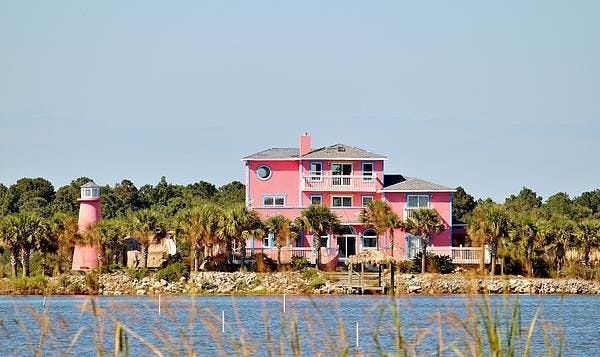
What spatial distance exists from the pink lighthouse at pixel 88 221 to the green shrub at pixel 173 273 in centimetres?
464

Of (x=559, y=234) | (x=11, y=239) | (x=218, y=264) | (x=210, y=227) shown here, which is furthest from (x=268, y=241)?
(x=559, y=234)

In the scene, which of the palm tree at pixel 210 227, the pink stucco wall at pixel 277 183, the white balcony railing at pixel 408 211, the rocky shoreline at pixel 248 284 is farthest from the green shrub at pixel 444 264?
the palm tree at pixel 210 227

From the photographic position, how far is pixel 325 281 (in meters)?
53.9

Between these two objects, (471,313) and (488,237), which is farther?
(488,237)

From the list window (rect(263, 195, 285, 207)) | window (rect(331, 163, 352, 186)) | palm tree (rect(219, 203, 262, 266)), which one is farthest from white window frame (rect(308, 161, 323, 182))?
palm tree (rect(219, 203, 262, 266))

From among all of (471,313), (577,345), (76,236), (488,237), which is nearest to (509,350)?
(471,313)

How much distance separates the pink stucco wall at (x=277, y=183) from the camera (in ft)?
213

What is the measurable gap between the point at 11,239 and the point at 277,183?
48.1 feet

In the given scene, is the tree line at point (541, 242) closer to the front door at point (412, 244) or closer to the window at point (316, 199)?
the front door at point (412, 244)

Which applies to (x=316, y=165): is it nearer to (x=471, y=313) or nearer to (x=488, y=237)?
(x=488, y=237)

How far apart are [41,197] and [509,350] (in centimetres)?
8231

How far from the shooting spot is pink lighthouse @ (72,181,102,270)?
59.9 meters

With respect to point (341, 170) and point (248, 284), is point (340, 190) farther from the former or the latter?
point (248, 284)

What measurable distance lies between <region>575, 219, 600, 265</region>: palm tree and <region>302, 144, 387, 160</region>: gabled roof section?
11.5 m
